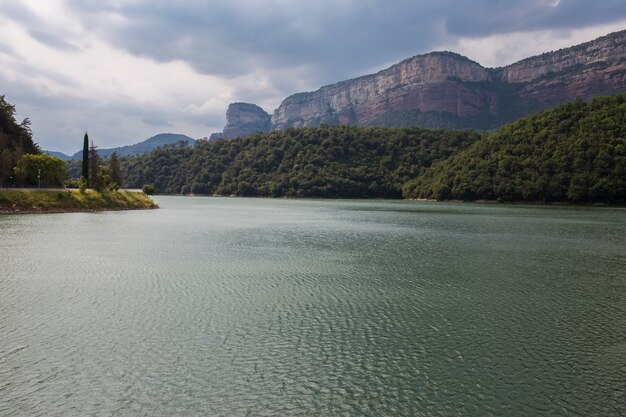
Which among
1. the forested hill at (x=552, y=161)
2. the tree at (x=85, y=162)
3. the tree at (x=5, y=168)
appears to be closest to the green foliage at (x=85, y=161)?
the tree at (x=85, y=162)

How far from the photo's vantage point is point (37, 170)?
10475 centimetres

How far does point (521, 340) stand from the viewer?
20562mm

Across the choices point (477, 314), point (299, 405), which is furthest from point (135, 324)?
point (477, 314)

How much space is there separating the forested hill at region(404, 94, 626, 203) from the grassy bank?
126 metres

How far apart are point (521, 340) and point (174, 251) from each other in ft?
123

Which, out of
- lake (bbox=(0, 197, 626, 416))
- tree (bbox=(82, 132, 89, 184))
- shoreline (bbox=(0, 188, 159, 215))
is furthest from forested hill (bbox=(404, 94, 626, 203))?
tree (bbox=(82, 132, 89, 184))

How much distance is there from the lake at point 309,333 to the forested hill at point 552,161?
109192 mm

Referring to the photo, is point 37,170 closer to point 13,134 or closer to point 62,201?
point 62,201

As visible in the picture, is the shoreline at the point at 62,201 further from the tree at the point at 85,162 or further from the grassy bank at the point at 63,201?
the tree at the point at 85,162

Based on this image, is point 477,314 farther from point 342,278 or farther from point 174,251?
point 174,251

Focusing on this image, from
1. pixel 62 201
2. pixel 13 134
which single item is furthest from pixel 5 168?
pixel 13 134

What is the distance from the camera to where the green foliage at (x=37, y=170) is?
10181cm

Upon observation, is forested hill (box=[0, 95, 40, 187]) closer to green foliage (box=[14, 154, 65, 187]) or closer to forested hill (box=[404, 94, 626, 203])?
green foliage (box=[14, 154, 65, 187])

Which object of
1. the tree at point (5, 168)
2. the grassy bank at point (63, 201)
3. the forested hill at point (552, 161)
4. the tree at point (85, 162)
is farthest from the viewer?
the forested hill at point (552, 161)
